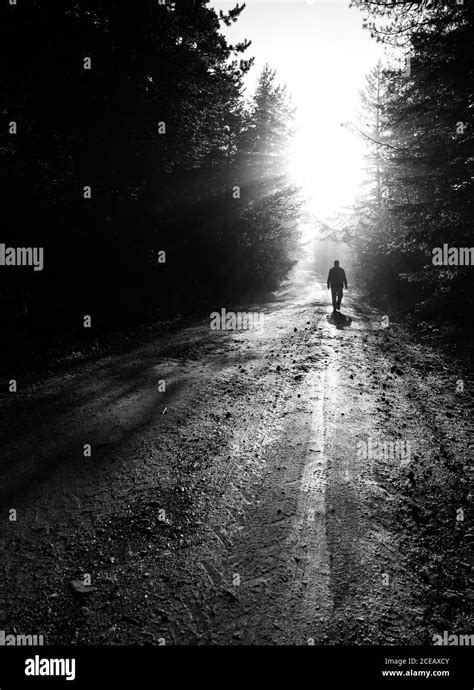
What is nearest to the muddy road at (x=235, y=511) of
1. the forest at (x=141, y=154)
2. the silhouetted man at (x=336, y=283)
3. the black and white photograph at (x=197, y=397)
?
the black and white photograph at (x=197, y=397)

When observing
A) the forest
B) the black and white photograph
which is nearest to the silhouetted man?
the black and white photograph

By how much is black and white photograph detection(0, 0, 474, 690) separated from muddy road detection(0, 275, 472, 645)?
2cm

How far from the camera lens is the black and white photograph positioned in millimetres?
2518

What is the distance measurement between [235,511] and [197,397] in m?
3.04

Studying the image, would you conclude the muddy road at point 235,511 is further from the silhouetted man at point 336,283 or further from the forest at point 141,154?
the silhouetted man at point 336,283

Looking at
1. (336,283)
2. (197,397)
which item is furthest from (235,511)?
(336,283)

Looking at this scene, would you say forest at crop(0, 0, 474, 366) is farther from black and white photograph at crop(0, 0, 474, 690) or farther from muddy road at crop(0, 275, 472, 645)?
muddy road at crop(0, 275, 472, 645)

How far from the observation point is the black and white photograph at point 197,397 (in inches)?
99.1

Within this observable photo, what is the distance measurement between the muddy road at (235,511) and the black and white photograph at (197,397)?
0.02m

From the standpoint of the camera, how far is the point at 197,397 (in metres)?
6.50

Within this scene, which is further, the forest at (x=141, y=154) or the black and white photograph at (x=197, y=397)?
the forest at (x=141, y=154)

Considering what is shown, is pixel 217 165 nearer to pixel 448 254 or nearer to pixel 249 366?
pixel 448 254

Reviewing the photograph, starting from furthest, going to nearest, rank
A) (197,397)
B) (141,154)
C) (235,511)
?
(141,154), (197,397), (235,511)

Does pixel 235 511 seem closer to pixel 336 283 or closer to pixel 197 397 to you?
pixel 197 397
